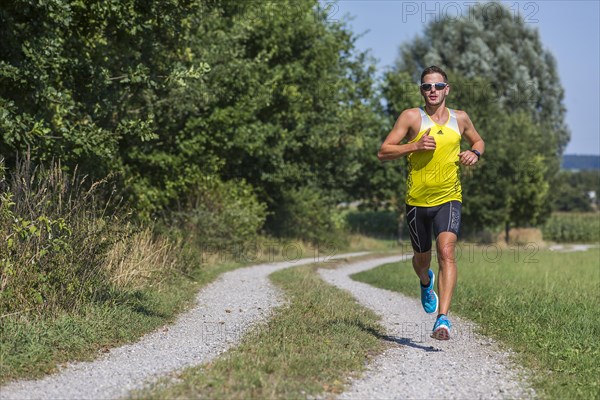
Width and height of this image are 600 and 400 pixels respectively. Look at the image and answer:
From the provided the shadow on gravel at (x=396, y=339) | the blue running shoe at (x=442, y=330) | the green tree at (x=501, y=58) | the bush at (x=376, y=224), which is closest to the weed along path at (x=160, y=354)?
the shadow on gravel at (x=396, y=339)

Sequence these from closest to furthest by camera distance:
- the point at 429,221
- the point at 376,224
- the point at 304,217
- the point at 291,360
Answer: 1. the point at 291,360
2. the point at 429,221
3. the point at 304,217
4. the point at 376,224

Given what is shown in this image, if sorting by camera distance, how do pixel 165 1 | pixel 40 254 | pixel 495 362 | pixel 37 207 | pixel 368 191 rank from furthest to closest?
pixel 368 191
pixel 165 1
pixel 37 207
pixel 40 254
pixel 495 362

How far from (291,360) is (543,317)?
4.23 meters

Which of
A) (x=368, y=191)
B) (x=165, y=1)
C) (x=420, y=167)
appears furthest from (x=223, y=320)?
(x=368, y=191)

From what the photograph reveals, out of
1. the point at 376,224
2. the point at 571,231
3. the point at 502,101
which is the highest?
the point at 502,101

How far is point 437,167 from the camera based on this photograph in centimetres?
668

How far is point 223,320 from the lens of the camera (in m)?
8.51

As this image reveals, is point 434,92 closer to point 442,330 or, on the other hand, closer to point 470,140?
point 470,140

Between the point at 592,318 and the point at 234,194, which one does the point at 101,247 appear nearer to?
the point at 592,318

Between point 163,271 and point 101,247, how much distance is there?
3.87 metres

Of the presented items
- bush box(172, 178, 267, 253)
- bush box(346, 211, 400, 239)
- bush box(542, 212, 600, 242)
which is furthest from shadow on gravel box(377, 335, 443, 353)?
bush box(542, 212, 600, 242)

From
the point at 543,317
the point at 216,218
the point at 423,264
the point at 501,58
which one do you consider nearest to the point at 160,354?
the point at 423,264

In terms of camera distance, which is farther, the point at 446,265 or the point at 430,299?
the point at 430,299

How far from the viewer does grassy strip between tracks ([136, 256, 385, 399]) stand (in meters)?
4.75
